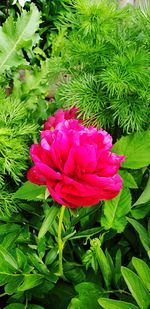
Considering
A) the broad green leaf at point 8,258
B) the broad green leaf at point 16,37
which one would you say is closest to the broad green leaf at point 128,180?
the broad green leaf at point 8,258

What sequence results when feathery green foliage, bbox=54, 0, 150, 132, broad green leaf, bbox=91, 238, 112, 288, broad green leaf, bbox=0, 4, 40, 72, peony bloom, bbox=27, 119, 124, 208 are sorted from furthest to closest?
broad green leaf, bbox=0, 4, 40, 72
feathery green foliage, bbox=54, 0, 150, 132
broad green leaf, bbox=91, 238, 112, 288
peony bloom, bbox=27, 119, 124, 208

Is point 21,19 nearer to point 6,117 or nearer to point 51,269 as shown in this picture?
point 6,117

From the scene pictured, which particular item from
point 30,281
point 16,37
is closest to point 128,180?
point 30,281

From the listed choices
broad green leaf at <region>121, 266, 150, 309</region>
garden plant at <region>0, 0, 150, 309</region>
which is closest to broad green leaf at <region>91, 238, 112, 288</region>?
garden plant at <region>0, 0, 150, 309</region>

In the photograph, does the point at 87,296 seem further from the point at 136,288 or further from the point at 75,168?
the point at 75,168

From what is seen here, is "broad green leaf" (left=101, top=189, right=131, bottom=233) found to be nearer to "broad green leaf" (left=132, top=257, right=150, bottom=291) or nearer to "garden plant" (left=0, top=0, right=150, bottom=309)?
"garden plant" (left=0, top=0, right=150, bottom=309)

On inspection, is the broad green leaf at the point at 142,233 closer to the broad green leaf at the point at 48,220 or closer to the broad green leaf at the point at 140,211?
the broad green leaf at the point at 140,211
